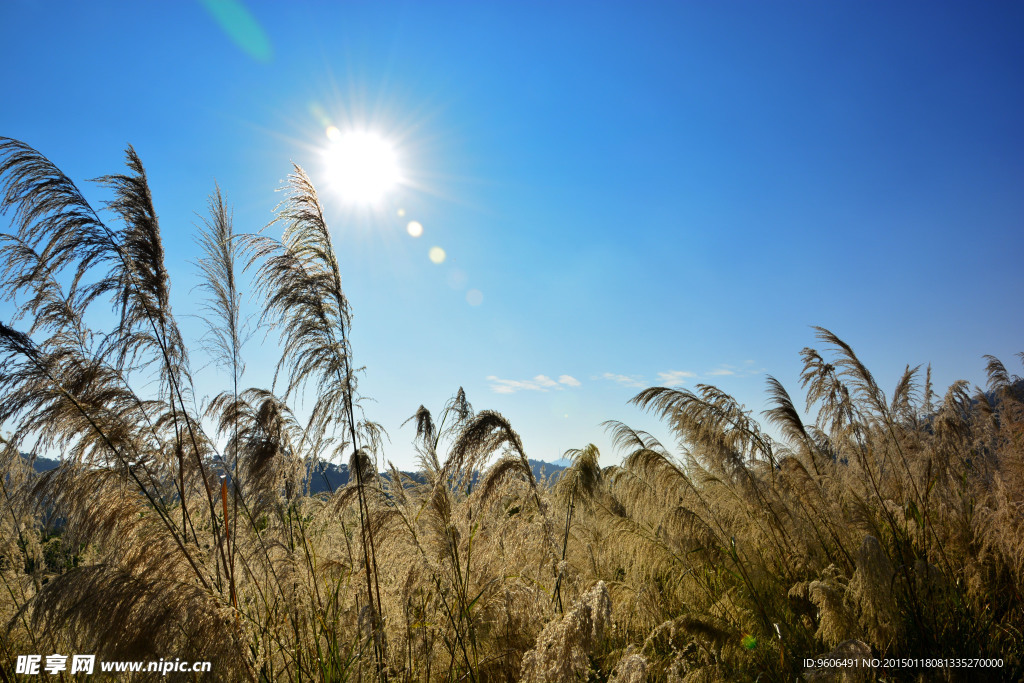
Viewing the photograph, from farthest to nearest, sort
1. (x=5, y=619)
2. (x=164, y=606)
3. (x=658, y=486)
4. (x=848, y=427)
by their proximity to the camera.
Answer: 1. (x=848, y=427)
2. (x=658, y=486)
3. (x=5, y=619)
4. (x=164, y=606)

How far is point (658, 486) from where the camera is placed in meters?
4.06

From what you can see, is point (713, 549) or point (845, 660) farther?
point (713, 549)

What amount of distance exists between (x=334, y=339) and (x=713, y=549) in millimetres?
3544

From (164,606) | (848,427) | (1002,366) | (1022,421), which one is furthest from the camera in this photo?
(1002,366)

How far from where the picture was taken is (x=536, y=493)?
2.92 meters

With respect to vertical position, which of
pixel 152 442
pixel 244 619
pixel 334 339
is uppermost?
pixel 334 339

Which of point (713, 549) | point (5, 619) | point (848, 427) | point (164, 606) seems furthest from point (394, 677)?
point (848, 427)

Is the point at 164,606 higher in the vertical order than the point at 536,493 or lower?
lower

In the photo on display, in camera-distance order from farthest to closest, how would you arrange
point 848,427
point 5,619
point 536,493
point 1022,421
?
1. point 1022,421
2. point 848,427
3. point 5,619
4. point 536,493

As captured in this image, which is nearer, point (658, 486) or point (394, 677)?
point (394, 677)

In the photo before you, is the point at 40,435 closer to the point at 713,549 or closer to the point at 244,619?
the point at 244,619

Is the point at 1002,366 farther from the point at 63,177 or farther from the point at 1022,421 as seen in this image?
the point at 63,177

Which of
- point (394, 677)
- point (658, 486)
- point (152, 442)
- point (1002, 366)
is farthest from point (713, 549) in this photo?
point (1002, 366)

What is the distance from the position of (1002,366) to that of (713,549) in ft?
32.2
